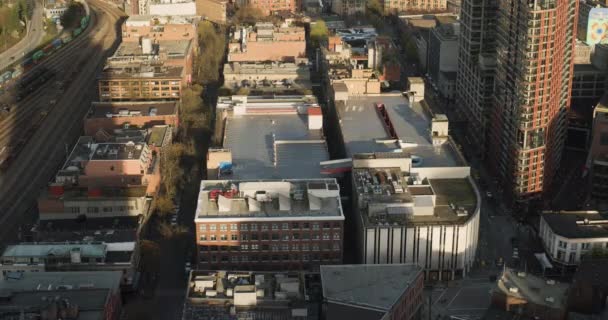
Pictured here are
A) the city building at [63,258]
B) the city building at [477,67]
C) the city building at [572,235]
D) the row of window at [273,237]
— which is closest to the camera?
the city building at [63,258]

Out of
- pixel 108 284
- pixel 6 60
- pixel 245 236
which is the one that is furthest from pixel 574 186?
pixel 6 60

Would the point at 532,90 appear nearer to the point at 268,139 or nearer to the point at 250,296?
the point at 268,139

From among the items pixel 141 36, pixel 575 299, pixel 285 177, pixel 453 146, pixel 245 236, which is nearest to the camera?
pixel 575 299

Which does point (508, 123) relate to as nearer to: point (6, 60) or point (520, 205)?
point (520, 205)

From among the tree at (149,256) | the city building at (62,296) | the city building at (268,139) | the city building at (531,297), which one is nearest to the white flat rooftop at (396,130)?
the city building at (268,139)

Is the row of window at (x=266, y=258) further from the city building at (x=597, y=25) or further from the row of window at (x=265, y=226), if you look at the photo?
the city building at (x=597, y=25)

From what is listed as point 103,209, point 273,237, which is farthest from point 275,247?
point 103,209
